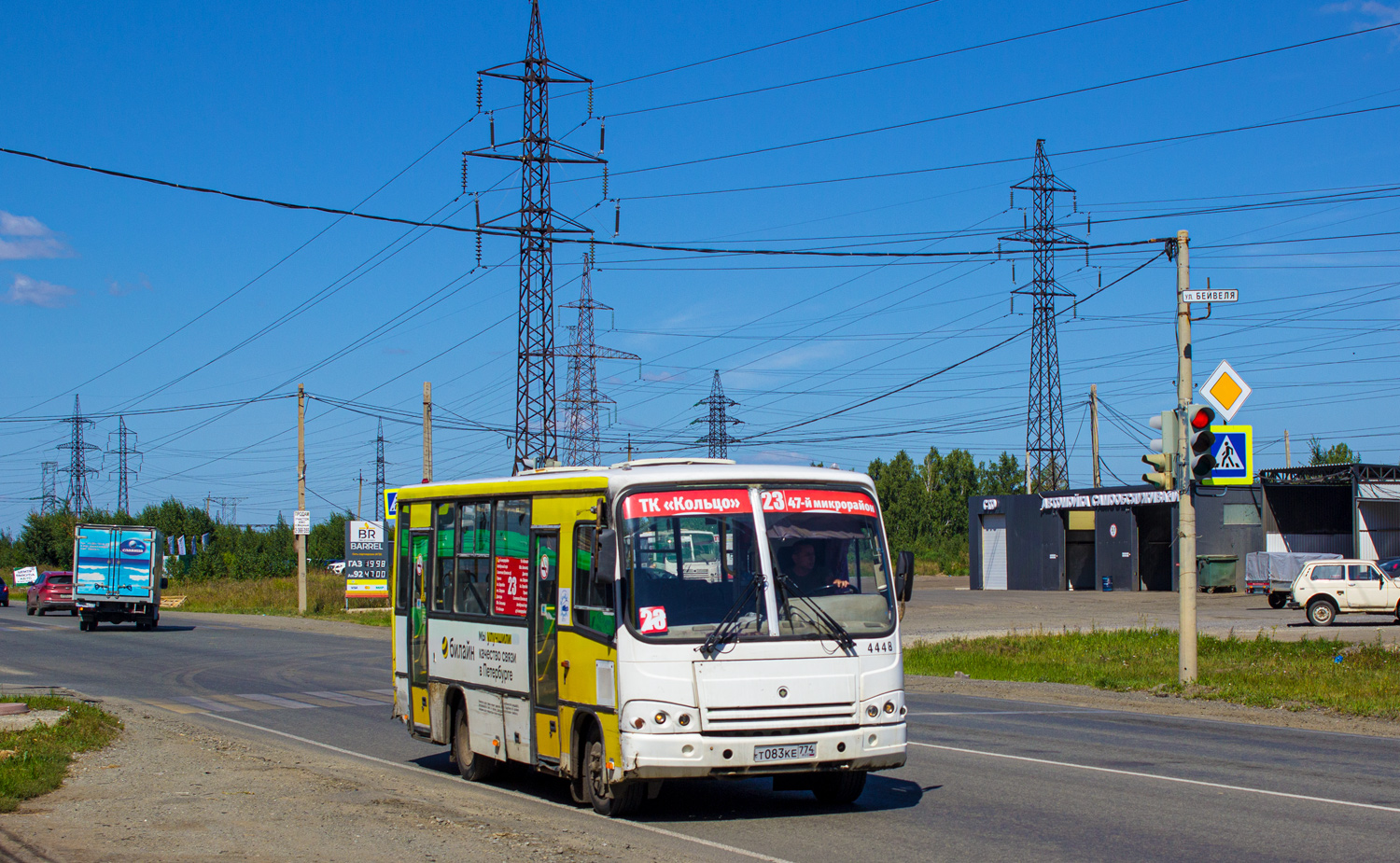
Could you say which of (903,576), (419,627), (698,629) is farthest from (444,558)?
(903,576)

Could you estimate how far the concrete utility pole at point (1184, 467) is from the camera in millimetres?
19219

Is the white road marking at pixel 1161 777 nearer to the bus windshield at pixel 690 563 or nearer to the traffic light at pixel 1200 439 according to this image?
the bus windshield at pixel 690 563

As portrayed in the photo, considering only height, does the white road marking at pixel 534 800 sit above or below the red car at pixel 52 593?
above

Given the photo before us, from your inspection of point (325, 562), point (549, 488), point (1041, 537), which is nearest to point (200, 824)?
point (549, 488)

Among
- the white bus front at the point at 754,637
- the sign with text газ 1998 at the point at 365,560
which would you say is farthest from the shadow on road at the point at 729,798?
the sign with text газ 1998 at the point at 365,560

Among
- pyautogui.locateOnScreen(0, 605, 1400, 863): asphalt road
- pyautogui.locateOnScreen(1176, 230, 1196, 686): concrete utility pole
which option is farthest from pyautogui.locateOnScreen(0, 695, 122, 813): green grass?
pyautogui.locateOnScreen(1176, 230, 1196, 686): concrete utility pole

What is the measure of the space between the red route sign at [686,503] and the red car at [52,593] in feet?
175

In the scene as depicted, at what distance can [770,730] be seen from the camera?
365 inches

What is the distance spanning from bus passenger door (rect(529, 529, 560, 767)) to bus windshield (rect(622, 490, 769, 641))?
115cm

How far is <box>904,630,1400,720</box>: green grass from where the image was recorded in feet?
63.1

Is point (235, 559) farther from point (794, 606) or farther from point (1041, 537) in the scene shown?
point (794, 606)

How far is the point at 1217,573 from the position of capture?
57.4m

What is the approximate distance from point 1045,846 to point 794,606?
2.34 meters

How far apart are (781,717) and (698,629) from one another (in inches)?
33.2
